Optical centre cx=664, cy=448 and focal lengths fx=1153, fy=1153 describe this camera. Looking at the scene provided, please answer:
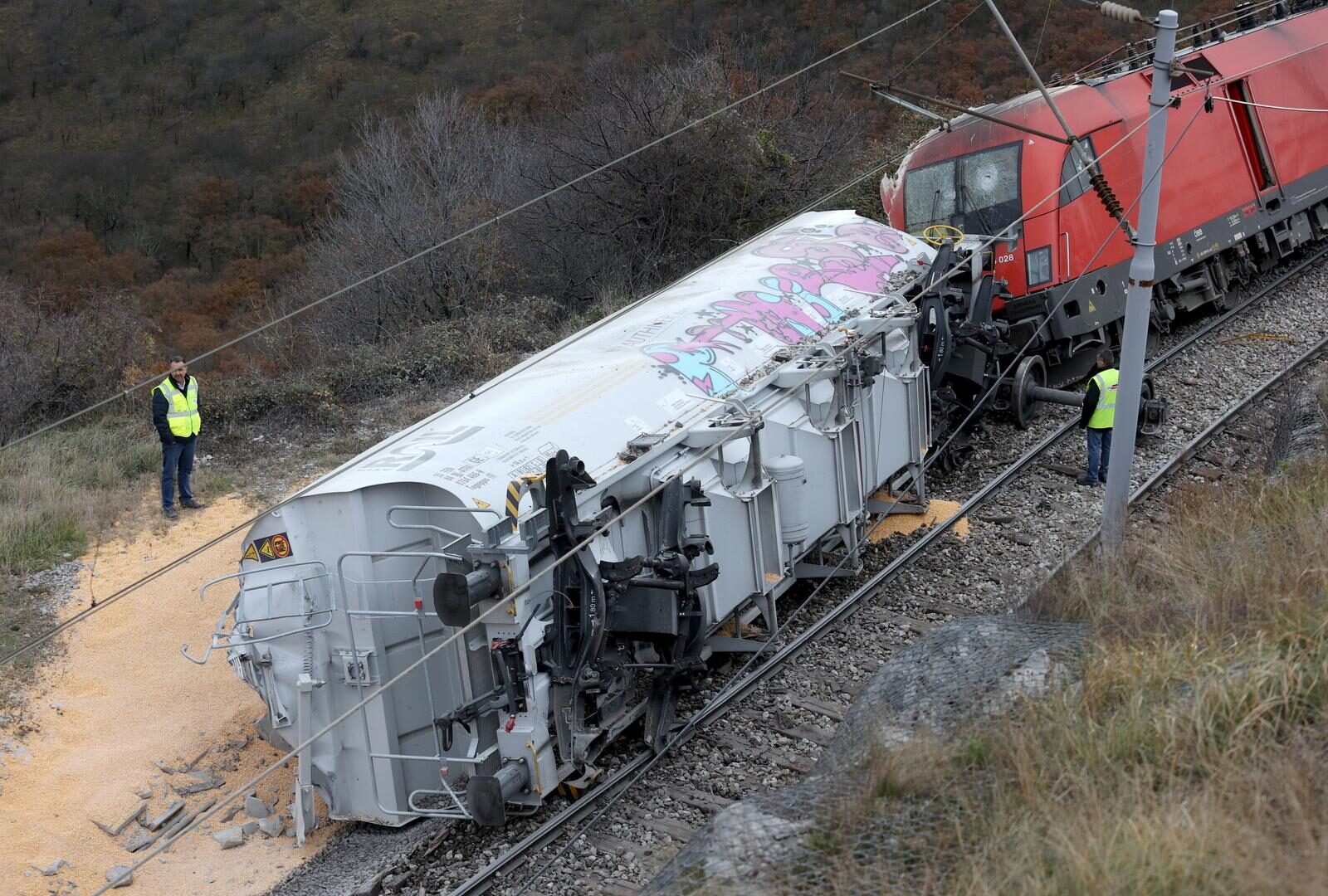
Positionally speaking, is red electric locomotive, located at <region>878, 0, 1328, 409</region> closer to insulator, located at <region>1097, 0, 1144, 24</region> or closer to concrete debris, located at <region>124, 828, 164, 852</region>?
insulator, located at <region>1097, 0, 1144, 24</region>

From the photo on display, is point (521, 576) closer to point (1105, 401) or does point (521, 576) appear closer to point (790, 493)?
point (790, 493)

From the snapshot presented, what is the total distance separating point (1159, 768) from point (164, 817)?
7028 millimetres

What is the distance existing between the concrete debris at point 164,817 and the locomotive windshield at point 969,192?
10.6 m

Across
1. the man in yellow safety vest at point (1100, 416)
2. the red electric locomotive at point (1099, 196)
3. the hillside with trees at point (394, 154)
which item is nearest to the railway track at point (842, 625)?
the man in yellow safety vest at point (1100, 416)

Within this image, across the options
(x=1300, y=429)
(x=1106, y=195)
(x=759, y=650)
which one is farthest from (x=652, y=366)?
(x=1300, y=429)

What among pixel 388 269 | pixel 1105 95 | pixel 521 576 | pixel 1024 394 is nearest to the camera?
pixel 521 576

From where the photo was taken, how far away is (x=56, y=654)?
10.6 metres

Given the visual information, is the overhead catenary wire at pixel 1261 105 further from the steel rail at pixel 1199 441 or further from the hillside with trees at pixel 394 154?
the hillside with trees at pixel 394 154

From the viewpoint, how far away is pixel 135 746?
9.62m

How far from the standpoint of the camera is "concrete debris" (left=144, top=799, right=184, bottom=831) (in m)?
8.63

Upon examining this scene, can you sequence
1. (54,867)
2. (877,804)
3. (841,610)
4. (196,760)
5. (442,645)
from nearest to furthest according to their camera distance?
(877,804) → (442,645) → (54,867) → (196,760) → (841,610)

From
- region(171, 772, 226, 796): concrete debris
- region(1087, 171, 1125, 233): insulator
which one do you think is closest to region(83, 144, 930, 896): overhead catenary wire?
region(171, 772, 226, 796): concrete debris

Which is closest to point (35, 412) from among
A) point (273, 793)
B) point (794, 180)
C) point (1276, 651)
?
point (273, 793)

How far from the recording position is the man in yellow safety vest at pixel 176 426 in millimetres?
12438
